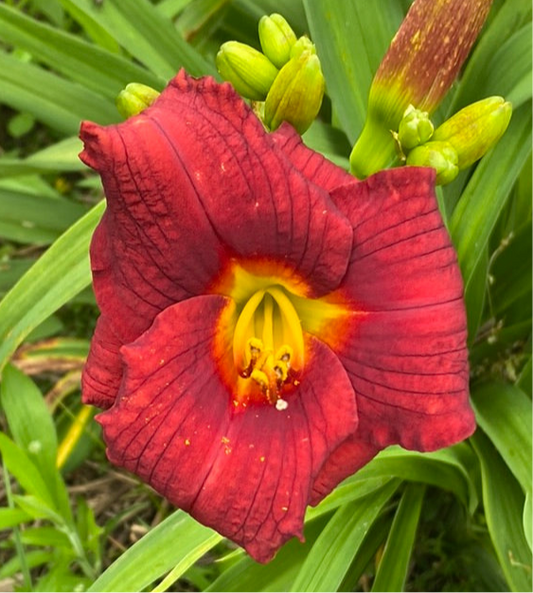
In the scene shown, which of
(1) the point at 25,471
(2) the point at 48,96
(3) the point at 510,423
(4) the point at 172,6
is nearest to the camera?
(3) the point at 510,423

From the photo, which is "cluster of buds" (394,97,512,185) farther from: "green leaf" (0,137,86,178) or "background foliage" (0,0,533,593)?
"green leaf" (0,137,86,178)

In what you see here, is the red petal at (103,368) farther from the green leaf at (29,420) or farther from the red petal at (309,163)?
the green leaf at (29,420)

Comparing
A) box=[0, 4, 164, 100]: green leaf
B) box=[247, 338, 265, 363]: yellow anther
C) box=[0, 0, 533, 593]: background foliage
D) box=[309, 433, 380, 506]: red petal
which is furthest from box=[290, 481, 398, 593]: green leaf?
box=[0, 4, 164, 100]: green leaf

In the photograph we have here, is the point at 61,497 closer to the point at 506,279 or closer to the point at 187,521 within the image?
the point at 187,521

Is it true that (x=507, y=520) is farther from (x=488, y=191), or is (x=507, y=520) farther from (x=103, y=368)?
(x=103, y=368)

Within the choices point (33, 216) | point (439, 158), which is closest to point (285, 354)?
point (439, 158)

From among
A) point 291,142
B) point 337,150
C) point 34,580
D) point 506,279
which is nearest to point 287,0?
point 337,150

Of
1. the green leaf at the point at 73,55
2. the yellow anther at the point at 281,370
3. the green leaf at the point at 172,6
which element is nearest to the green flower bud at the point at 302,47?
the yellow anther at the point at 281,370
